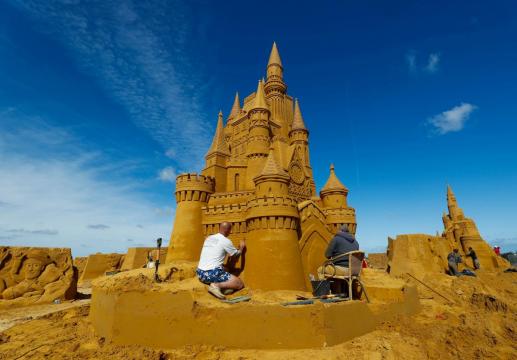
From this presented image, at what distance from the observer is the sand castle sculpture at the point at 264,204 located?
1418 cm

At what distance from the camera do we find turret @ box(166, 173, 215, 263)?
62.7ft

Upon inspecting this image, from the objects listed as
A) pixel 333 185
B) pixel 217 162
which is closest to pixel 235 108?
pixel 217 162

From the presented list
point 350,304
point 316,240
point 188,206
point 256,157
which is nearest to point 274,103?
point 256,157

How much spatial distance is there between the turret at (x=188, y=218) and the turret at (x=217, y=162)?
2.10 meters

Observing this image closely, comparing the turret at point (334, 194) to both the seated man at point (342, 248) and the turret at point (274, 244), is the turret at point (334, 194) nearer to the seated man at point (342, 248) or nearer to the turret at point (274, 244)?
the turret at point (274, 244)

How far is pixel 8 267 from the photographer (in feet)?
53.4

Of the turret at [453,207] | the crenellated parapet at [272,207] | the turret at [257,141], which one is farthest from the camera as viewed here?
the turret at [453,207]

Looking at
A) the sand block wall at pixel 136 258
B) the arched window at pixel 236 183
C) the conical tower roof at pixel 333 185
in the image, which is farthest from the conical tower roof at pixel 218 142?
the sand block wall at pixel 136 258

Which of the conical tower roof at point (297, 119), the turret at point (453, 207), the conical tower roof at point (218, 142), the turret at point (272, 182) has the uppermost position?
the conical tower roof at point (297, 119)

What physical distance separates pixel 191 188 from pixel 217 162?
4477mm

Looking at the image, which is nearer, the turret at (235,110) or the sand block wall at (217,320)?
the sand block wall at (217,320)

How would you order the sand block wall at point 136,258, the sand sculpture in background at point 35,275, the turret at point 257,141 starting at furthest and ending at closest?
the sand block wall at point 136,258 < the turret at point 257,141 < the sand sculpture in background at point 35,275

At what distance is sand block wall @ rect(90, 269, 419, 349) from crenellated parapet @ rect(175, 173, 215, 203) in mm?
11540

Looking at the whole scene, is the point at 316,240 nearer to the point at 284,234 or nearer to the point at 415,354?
the point at 284,234
